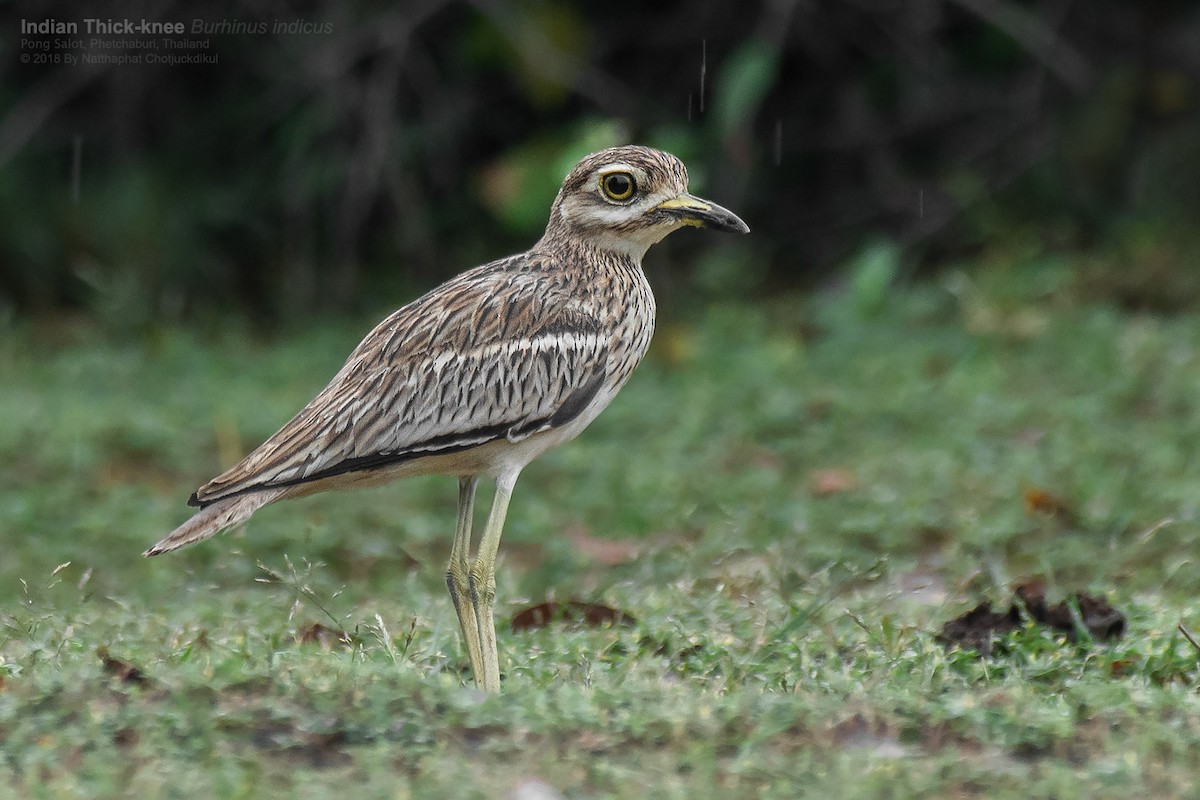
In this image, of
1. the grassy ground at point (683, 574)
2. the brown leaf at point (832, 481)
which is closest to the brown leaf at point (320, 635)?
the grassy ground at point (683, 574)

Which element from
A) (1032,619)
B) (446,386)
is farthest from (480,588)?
(1032,619)

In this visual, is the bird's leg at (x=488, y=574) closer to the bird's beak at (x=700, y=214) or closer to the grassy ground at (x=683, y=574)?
the grassy ground at (x=683, y=574)

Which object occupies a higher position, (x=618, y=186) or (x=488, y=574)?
(x=618, y=186)

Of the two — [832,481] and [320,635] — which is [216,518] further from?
[832,481]

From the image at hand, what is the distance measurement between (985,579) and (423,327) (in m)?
2.15

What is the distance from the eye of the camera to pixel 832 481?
7.14 metres

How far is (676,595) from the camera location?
5348mm

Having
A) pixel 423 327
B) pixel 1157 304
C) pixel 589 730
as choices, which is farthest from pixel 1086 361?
pixel 589 730

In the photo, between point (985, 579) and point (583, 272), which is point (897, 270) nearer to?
point (985, 579)

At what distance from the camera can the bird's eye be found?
498 centimetres

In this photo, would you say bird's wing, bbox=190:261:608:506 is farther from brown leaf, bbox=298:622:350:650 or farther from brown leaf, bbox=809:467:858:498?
brown leaf, bbox=809:467:858:498

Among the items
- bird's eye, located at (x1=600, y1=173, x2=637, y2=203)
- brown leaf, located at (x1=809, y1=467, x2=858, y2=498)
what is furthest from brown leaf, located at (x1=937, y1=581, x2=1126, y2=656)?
Result: brown leaf, located at (x1=809, y1=467, x2=858, y2=498)

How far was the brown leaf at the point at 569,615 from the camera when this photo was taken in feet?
17.1

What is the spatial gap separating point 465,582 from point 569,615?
71 centimetres
